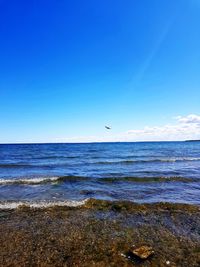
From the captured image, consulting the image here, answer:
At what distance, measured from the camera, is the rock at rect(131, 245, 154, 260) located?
5733 millimetres

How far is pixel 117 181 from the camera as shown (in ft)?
58.2

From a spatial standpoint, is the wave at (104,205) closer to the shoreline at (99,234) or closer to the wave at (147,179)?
the shoreline at (99,234)

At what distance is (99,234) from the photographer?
7.23m

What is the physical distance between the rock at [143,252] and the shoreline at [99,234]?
0.40 ft

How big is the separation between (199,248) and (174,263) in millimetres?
1127

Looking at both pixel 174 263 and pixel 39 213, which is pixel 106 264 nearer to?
pixel 174 263

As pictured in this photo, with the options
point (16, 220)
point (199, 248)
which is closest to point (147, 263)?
point (199, 248)

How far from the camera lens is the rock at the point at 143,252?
573 centimetres

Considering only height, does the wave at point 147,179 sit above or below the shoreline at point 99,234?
below

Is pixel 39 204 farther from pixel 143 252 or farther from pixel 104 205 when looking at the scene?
pixel 143 252

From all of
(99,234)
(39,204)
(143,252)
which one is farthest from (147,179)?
(143,252)

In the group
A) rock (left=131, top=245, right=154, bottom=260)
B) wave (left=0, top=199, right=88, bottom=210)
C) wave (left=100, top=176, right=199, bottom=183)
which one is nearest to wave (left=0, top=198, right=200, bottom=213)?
wave (left=0, top=199, right=88, bottom=210)

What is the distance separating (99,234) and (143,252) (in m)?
1.72

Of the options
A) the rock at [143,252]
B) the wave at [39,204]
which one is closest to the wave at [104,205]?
the wave at [39,204]
